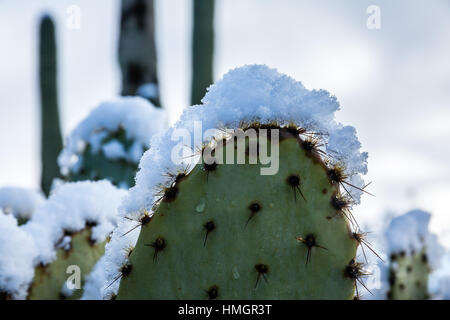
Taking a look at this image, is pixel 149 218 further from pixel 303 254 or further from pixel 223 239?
pixel 303 254

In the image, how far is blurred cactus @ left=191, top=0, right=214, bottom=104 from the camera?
17.4 ft

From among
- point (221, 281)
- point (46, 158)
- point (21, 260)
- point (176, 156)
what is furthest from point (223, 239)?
point (46, 158)

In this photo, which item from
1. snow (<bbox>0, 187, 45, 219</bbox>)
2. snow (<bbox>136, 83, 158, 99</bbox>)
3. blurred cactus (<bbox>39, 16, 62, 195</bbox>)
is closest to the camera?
snow (<bbox>0, 187, 45, 219</bbox>)

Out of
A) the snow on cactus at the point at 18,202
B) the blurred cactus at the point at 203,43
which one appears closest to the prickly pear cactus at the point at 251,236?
the snow on cactus at the point at 18,202

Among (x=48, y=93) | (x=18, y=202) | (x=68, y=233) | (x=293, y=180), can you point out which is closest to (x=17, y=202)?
(x=18, y=202)

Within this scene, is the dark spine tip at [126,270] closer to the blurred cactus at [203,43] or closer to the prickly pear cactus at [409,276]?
the prickly pear cactus at [409,276]

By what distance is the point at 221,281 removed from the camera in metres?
0.98

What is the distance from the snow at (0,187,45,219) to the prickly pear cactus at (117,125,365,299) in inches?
52.3

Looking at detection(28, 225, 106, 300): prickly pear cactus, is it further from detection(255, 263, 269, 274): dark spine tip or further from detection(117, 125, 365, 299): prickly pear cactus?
detection(255, 263, 269, 274): dark spine tip

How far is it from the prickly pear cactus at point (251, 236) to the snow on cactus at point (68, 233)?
594mm

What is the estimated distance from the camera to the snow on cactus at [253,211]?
969mm

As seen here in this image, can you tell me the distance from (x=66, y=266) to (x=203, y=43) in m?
4.30

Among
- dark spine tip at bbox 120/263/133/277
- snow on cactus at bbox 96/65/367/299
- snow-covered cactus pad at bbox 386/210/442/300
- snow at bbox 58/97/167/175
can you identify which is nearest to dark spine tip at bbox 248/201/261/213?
snow on cactus at bbox 96/65/367/299

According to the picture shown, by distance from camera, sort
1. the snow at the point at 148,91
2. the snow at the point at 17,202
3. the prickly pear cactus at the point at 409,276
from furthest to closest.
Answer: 1. the snow at the point at 148,91
2. the prickly pear cactus at the point at 409,276
3. the snow at the point at 17,202
